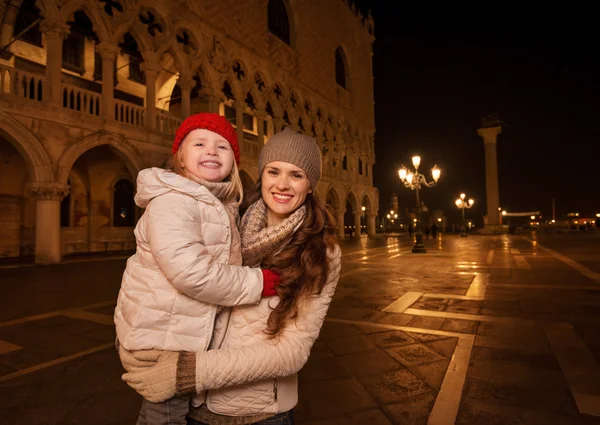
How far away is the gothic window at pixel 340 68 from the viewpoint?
28.6 m

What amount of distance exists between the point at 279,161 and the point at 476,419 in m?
2.19

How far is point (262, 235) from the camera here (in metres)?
1.43

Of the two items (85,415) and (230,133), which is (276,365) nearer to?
(230,133)

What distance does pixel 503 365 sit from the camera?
317cm

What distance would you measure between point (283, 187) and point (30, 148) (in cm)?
1163

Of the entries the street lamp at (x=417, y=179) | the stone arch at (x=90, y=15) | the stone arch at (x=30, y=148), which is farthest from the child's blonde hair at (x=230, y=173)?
the street lamp at (x=417, y=179)

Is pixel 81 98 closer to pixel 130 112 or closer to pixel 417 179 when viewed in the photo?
pixel 130 112

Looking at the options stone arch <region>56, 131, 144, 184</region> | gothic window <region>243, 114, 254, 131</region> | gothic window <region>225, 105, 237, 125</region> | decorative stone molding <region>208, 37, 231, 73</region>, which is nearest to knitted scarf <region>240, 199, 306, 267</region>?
stone arch <region>56, 131, 144, 184</region>

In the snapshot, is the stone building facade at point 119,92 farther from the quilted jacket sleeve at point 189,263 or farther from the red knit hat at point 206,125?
the quilted jacket sleeve at point 189,263

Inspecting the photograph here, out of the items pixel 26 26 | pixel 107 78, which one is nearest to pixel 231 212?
pixel 107 78

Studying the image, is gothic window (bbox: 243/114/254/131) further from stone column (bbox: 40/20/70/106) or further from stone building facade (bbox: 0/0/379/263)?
stone column (bbox: 40/20/70/106)

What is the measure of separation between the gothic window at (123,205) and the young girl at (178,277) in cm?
1696

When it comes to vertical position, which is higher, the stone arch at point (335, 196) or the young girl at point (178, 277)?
the stone arch at point (335, 196)

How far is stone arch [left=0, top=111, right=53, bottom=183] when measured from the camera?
952 cm
